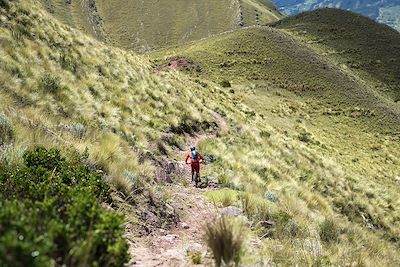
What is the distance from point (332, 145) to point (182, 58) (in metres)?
28.9

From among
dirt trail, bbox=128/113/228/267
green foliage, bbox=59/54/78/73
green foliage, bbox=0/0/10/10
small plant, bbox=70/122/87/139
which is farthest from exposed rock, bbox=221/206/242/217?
green foliage, bbox=0/0/10/10

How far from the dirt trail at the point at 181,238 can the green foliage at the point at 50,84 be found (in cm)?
478

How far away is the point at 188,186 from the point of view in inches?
492

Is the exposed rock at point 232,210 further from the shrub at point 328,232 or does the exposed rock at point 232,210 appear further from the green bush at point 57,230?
the green bush at point 57,230

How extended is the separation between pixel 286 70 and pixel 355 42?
1036 inches

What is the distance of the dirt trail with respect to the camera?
648cm

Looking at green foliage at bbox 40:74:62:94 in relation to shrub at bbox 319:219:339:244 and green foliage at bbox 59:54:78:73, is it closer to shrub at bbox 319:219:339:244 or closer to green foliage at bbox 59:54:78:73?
green foliage at bbox 59:54:78:73

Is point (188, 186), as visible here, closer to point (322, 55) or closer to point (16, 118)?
point (16, 118)

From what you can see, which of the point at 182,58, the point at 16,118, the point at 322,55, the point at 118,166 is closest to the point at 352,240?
the point at 118,166

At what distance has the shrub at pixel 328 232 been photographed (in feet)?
36.3

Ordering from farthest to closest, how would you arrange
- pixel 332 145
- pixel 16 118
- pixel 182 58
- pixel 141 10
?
pixel 141 10 < pixel 182 58 < pixel 332 145 < pixel 16 118

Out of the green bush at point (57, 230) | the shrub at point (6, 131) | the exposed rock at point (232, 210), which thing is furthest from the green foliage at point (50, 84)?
the green bush at point (57, 230)

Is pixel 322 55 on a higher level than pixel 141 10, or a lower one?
higher

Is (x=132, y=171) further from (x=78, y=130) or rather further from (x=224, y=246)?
(x=224, y=246)
